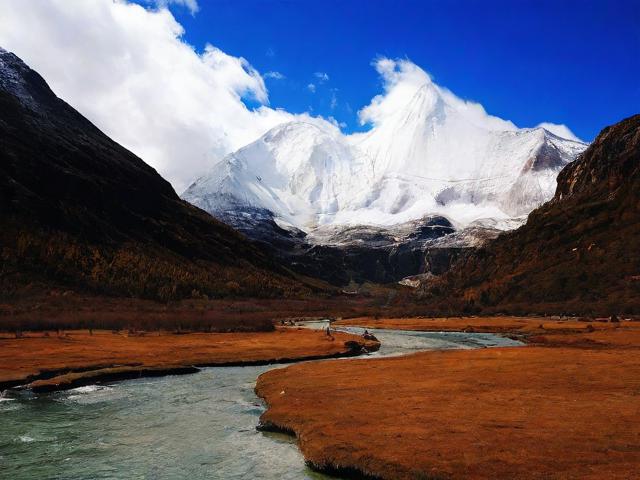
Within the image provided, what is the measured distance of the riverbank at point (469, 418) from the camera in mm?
17938

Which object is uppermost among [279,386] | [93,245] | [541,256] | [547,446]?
[541,256]

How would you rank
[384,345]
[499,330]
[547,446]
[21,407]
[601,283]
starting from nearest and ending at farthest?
1. [547,446]
2. [21,407]
3. [384,345]
4. [499,330]
5. [601,283]

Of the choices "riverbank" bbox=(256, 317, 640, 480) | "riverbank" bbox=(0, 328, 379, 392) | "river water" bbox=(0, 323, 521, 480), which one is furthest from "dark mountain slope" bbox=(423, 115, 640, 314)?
"river water" bbox=(0, 323, 521, 480)

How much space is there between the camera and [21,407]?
32.9 metres

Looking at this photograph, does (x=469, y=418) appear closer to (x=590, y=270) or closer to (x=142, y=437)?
(x=142, y=437)

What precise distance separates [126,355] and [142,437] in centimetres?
3226

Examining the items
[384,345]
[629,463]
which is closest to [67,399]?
[629,463]

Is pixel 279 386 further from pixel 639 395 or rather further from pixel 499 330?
pixel 499 330

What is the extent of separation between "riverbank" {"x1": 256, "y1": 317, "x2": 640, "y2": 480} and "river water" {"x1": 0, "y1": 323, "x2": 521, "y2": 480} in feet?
5.19

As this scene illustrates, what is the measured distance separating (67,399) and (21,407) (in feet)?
11.1

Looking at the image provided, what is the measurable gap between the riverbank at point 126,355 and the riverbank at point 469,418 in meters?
13.8

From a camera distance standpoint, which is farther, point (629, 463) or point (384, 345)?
point (384, 345)

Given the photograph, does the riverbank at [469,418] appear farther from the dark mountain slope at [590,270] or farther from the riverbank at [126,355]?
the dark mountain slope at [590,270]

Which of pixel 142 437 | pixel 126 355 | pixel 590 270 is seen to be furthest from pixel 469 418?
pixel 590 270
